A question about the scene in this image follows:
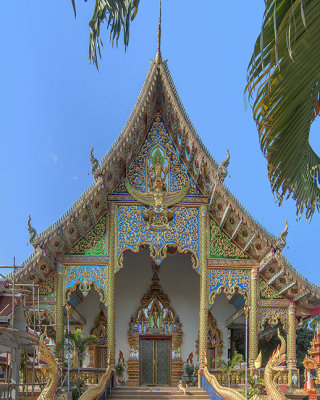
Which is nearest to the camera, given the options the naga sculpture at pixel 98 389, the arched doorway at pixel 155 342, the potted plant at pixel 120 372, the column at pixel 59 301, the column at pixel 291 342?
the naga sculpture at pixel 98 389

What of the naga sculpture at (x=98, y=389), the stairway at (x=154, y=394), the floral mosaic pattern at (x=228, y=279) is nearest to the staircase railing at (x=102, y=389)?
the naga sculpture at (x=98, y=389)

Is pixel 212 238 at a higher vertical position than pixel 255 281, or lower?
higher

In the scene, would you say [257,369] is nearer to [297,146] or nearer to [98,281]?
[98,281]

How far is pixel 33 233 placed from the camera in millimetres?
11773

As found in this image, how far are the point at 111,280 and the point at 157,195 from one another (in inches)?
89.6

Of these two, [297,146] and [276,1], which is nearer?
[276,1]

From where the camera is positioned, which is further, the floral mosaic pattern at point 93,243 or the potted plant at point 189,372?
the potted plant at point 189,372

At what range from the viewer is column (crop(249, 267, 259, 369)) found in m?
12.2

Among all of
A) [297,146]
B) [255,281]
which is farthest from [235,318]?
[297,146]

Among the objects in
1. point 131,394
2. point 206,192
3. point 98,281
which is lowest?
point 131,394

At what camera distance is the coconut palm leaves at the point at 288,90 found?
2387mm

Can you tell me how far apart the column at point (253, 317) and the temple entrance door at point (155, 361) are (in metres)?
3.12

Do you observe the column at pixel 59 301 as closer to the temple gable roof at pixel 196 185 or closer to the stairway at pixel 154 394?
the temple gable roof at pixel 196 185

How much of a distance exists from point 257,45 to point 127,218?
10555 mm
